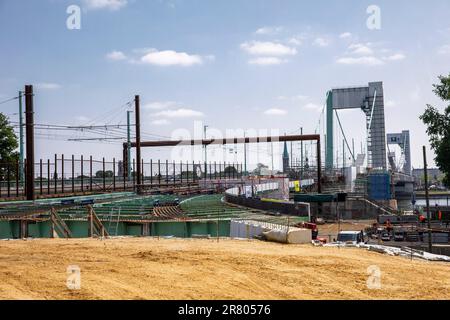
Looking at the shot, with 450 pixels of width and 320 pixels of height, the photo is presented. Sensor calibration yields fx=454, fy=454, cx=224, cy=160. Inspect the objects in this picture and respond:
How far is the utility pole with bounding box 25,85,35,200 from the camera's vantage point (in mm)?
28562

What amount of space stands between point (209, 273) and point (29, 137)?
21.8 m

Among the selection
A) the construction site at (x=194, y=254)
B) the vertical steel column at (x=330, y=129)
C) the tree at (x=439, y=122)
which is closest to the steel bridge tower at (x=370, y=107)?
the vertical steel column at (x=330, y=129)

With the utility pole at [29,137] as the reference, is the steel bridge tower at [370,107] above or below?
above

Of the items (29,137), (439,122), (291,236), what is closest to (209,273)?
(291,236)

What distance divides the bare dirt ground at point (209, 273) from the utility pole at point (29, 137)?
13998 millimetres

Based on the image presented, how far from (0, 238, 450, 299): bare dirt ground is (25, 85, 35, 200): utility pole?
45.9 feet

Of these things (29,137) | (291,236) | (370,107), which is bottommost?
(291,236)

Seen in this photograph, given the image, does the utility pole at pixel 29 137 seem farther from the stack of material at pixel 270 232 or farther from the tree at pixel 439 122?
the tree at pixel 439 122

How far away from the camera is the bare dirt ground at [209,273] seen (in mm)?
9836

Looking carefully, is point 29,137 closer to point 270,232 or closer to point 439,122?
point 270,232

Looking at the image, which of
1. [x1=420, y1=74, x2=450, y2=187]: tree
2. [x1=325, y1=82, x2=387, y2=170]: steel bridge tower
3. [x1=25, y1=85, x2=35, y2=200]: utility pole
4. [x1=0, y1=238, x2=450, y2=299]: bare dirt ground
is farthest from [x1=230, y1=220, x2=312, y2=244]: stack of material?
[x1=325, y1=82, x2=387, y2=170]: steel bridge tower

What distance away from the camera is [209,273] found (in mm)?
11445

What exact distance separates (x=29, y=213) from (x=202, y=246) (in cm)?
1265
